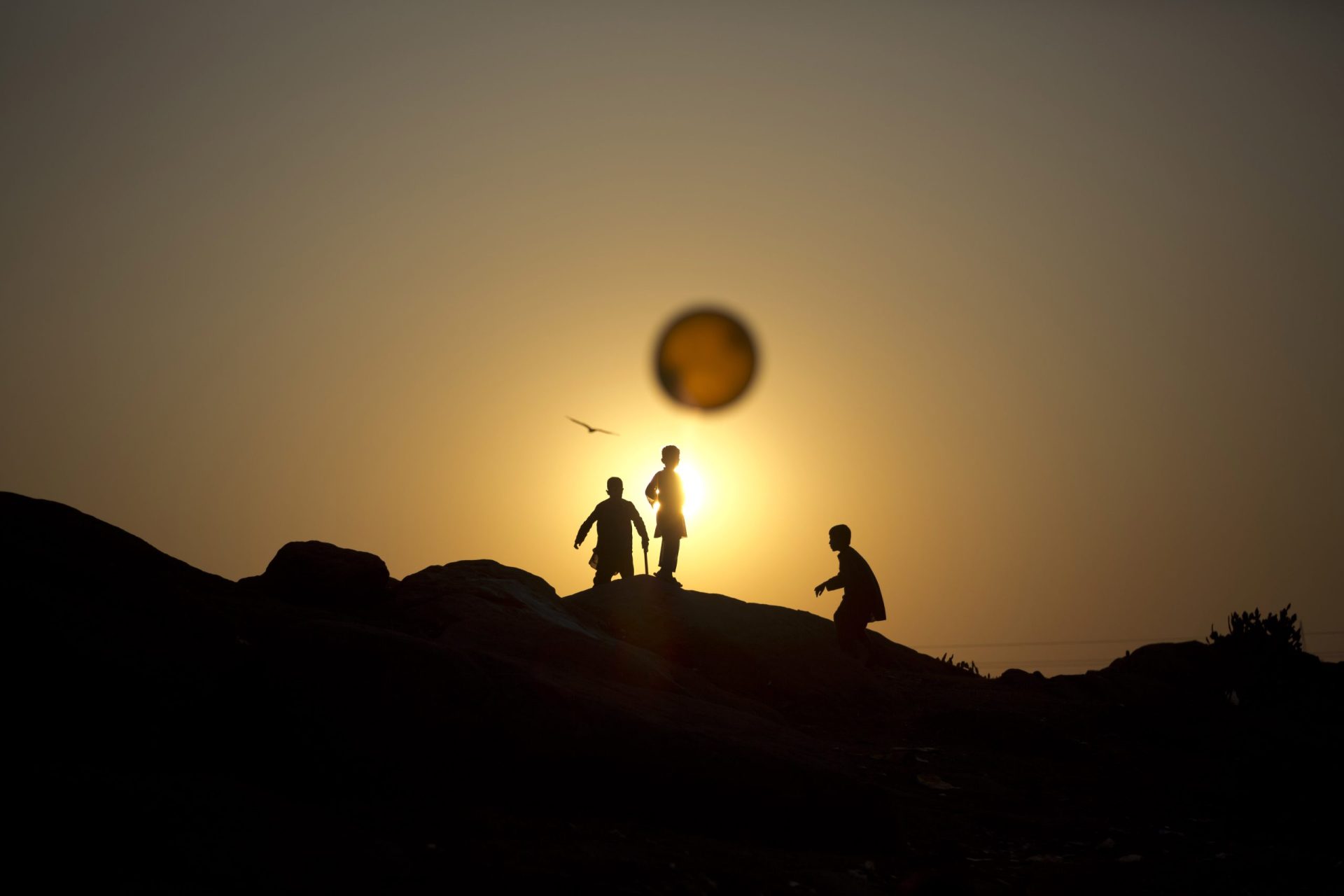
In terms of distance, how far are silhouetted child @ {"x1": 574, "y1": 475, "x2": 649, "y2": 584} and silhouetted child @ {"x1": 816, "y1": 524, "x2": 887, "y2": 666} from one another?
3391 millimetres

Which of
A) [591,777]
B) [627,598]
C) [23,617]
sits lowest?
[591,777]

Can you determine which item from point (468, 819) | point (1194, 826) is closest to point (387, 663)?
point (468, 819)

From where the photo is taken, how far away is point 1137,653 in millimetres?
24297

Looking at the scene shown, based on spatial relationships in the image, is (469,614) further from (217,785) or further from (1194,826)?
(1194,826)

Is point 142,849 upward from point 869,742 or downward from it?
downward

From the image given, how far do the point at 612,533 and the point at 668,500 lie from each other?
130 cm

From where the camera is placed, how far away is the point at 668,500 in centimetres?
1792

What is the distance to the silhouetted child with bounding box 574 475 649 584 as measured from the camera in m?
18.4

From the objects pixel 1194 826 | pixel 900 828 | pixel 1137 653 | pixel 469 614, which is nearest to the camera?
pixel 900 828

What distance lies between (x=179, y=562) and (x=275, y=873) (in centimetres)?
526

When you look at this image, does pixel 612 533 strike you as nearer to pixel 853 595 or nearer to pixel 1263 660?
pixel 853 595

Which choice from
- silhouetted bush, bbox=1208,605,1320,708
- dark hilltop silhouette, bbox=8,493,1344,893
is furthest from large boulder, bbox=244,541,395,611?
silhouetted bush, bbox=1208,605,1320,708

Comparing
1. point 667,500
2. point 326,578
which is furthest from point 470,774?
point 667,500

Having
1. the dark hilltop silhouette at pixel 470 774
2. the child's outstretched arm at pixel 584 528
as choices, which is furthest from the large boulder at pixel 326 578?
the child's outstretched arm at pixel 584 528
